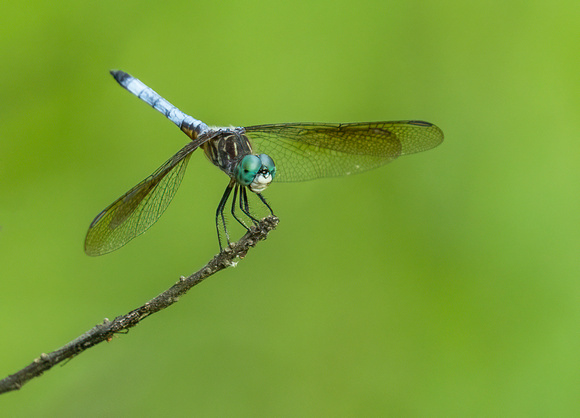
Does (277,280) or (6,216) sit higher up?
Result: (6,216)

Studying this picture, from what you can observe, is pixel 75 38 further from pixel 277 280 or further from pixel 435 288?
pixel 435 288

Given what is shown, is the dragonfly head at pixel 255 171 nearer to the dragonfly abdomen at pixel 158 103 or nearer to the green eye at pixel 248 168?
the green eye at pixel 248 168

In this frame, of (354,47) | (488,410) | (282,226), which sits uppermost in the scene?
(354,47)

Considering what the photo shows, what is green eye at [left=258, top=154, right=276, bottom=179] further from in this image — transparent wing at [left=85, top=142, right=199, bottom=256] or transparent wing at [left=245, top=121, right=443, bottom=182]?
transparent wing at [left=245, top=121, right=443, bottom=182]

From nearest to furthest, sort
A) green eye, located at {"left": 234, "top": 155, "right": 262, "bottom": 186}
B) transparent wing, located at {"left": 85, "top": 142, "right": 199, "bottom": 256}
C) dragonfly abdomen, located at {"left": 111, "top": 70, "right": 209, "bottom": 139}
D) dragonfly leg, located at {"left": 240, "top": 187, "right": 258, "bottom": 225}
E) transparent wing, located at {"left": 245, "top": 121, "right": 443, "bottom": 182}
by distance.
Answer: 1. transparent wing, located at {"left": 85, "top": 142, "right": 199, "bottom": 256}
2. green eye, located at {"left": 234, "top": 155, "right": 262, "bottom": 186}
3. dragonfly leg, located at {"left": 240, "top": 187, "right": 258, "bottom": 225}
4. transparent wing, located at {"left": 245, "top": 121, "right": 443, "bottom": 182}
5. dragonfly abdomen, located at {"left": 111, "top": 70, "right": 209, "bottom": 139}

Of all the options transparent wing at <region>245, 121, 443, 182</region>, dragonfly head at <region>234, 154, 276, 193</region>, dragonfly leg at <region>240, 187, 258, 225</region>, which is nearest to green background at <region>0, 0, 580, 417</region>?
transparent wing at <region>245, 121, 443, 182</region>

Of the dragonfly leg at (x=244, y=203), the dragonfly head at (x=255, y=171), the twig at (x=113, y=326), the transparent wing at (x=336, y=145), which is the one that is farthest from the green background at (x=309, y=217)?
the twig at (x=113, y=326)

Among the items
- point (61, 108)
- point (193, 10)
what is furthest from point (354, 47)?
point (61, 108)
